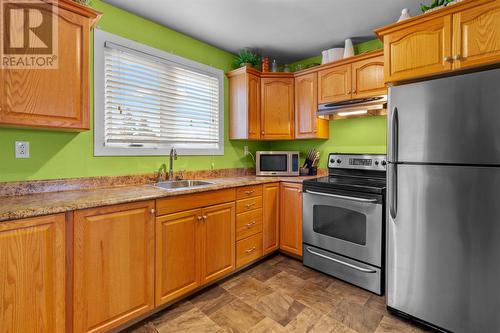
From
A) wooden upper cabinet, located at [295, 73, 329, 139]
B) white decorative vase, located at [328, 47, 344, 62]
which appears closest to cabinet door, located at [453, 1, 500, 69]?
white decorative vase, located at [328, 47, 344, 62]

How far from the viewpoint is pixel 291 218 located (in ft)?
9.28

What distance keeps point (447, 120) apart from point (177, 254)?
6.89 feet

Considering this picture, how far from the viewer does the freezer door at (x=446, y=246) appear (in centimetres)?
147

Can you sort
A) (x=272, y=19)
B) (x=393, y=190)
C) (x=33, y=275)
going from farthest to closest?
(x=272, y=19) → (x=393, y=190) → (x=33, y=275)

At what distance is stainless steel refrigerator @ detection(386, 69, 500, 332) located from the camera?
1.47 metres

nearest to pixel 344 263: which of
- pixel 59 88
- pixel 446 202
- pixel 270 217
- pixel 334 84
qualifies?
pixel 270 217

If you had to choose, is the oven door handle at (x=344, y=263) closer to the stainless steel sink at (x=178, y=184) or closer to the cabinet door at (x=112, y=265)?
the stainless steel sink at (x=178, y=184)

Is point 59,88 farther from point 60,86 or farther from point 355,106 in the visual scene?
point 355,106

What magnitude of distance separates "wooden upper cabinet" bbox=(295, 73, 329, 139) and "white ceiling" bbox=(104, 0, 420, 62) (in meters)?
0.44

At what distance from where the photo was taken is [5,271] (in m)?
1.22

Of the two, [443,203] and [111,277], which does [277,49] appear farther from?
[111,277]

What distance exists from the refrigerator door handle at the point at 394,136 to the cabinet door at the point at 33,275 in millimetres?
2160

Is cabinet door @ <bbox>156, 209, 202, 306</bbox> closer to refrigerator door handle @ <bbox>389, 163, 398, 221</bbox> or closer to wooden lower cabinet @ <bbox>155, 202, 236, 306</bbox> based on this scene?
wooden lower cabinet @ <bbox>155, 202, 236, 306</bbox>


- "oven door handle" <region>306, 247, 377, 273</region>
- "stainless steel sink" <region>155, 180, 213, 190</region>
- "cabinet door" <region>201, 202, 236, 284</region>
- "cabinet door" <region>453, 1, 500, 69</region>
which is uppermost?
"cabinet door" <region>453, 1, 500, 69</region>
